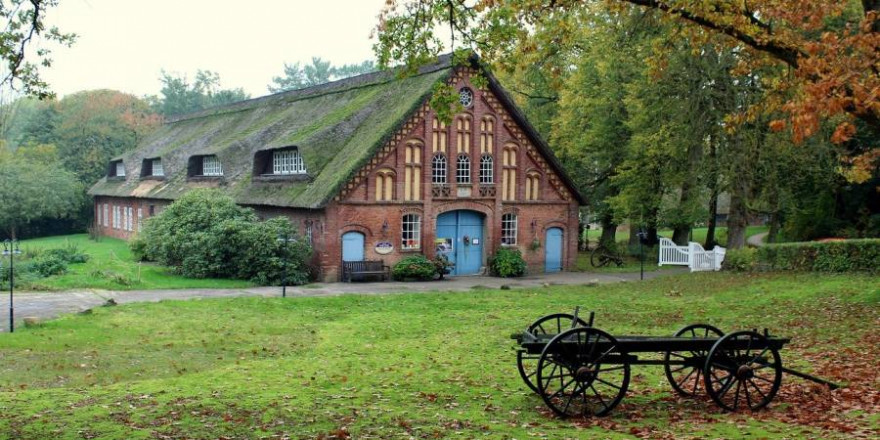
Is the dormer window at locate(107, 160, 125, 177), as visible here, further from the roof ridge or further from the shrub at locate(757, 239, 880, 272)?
the shrub at locate(757, 239, 880, 272)

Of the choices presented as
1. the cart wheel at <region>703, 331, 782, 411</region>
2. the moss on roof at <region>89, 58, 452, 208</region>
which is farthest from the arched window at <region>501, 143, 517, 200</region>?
the cart wheel at <region>703, 331, 782, 411</region>

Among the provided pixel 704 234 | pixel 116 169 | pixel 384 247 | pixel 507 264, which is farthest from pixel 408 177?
pixel 704 234

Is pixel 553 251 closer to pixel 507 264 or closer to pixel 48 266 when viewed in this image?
pixel 507 264

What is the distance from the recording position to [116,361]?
50.9ft

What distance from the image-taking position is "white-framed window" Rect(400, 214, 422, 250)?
32188 millimetres

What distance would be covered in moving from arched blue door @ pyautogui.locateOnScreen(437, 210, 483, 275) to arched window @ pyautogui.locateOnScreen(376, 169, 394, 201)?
2.59 meters

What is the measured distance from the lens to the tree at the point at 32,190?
52625 mm

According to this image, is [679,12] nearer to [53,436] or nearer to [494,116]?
[53,436]

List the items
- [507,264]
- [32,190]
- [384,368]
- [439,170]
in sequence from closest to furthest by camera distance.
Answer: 1. [384,368]
2. [439,170]
3. [507,264]
4. [32,190]

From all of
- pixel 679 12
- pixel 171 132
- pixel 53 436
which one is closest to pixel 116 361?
pixel 53 436

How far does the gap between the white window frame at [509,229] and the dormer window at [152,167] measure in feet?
73.9

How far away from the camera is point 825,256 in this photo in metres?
28.6

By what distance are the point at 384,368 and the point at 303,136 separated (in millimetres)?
21146

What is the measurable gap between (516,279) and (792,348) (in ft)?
58.3
